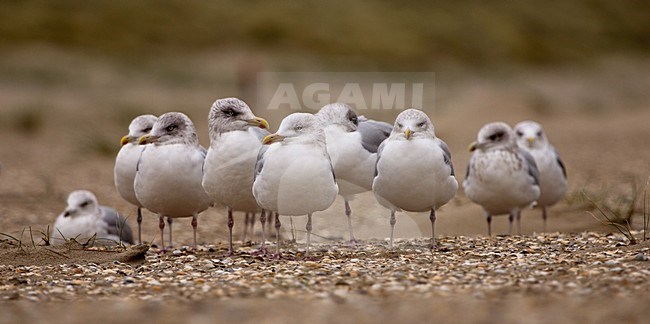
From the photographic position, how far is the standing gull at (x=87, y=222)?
27.4ft

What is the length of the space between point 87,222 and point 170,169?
1.65 meters

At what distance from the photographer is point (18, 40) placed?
34031 mm

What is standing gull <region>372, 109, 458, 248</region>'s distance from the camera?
6711mm

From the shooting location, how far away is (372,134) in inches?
314

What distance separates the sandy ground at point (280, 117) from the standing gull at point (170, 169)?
1.16m

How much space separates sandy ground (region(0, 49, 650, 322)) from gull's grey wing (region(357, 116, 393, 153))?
1.13m

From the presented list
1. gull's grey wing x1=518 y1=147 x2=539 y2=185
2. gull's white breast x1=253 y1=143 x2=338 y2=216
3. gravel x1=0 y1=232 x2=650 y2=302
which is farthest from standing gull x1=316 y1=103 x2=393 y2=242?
gull's grey wing x1=518 y1=147 x2=539 y2=185

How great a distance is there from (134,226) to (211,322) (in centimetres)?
581

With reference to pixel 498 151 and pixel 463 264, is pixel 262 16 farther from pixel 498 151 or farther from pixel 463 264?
pixel 463 264

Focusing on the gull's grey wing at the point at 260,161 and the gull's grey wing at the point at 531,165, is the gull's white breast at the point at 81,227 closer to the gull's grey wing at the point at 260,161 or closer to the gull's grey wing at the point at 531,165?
the gull's grey wing at the point at 260,161

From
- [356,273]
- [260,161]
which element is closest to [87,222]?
[260,161]

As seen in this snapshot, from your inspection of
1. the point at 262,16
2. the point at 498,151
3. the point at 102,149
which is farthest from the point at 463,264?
the point at 262,16

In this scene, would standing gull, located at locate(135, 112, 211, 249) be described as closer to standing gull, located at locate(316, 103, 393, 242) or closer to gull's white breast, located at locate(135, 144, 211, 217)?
gull's white breast, located at locate(135, 144, 211, 217)

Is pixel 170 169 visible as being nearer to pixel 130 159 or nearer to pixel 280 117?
pixel 130 159
